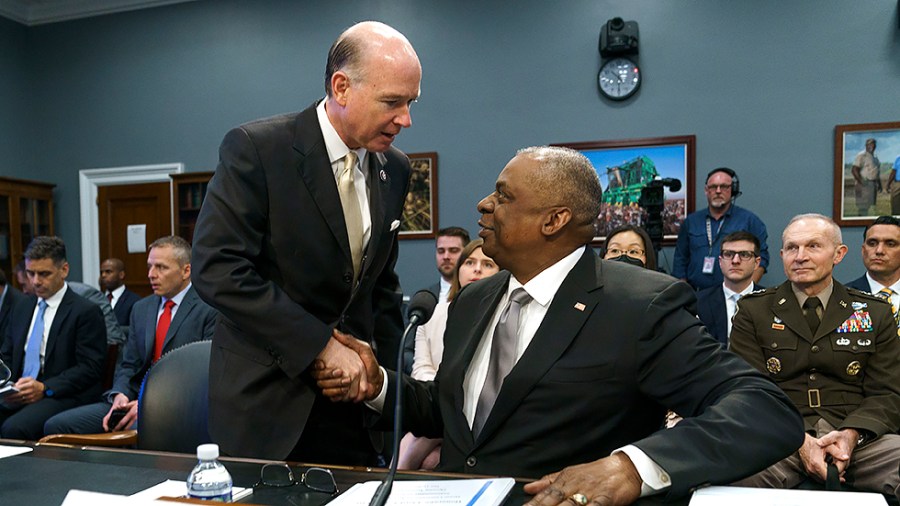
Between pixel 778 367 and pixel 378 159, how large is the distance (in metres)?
2.01

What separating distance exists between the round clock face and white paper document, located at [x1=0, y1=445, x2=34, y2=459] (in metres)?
5.55

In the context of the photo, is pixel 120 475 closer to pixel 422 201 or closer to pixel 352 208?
pixel 352 208

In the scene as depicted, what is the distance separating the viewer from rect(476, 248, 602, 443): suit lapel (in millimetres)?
1498

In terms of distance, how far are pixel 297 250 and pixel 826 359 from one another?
2245mm

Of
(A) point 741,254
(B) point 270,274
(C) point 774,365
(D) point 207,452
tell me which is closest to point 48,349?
(B) point 270,274

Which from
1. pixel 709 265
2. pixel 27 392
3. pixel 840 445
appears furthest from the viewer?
pixel 709 265

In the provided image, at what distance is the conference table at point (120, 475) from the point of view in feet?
3.98

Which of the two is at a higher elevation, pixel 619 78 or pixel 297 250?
pixel 619 78

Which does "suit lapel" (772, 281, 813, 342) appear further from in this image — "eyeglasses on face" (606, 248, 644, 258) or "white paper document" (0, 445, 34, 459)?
"white paper document" (0, 445, 34, 459)

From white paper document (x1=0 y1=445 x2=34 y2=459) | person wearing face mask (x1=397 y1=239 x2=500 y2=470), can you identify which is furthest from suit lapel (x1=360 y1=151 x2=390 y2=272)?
person wearing face mask (x1=397 y1=239 x2=500 y2=470)

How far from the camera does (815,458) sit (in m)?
2.64

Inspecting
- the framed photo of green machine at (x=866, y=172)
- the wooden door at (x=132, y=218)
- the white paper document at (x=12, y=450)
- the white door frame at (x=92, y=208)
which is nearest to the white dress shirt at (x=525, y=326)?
the white paper document at (x=12, y=450)

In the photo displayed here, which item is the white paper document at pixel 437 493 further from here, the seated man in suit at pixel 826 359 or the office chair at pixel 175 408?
the seated man in suit at pixel 826 359

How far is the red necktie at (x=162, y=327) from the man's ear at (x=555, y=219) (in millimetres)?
3005
